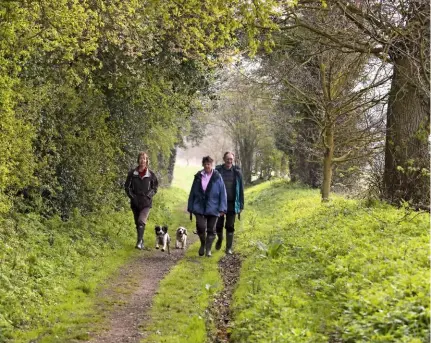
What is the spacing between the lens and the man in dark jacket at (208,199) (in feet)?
41.0

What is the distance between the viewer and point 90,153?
1526 centimetres

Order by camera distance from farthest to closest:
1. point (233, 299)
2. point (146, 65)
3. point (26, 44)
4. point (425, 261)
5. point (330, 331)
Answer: point (146, 65), point (26, 44), point (233, 299), point (425, 261), point (330, 331)

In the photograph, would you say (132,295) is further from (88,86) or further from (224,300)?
(88,86)

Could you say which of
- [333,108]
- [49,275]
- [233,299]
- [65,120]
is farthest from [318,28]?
[49,275]

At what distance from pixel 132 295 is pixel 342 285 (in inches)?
162

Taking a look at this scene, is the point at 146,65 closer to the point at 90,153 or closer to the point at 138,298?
the point at 90,153

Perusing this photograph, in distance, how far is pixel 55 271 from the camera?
32.8ft

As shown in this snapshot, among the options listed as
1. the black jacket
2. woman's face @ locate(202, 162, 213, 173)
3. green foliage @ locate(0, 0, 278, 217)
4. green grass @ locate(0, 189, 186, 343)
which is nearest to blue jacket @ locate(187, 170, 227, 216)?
woman's face @ locate(202, 162, 213, 173)

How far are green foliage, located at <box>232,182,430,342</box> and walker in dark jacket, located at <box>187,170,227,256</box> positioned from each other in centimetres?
129

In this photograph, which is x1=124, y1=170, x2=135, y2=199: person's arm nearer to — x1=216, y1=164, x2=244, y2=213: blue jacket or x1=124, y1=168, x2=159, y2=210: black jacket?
x1=124, y1=168, x2=159, y2=210: black jacket

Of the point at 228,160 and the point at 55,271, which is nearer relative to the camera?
the point at 55,271

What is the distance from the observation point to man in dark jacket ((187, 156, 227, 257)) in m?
12.5

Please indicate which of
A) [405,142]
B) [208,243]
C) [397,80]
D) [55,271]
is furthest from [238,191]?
[397,80]

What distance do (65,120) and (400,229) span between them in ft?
29.1
